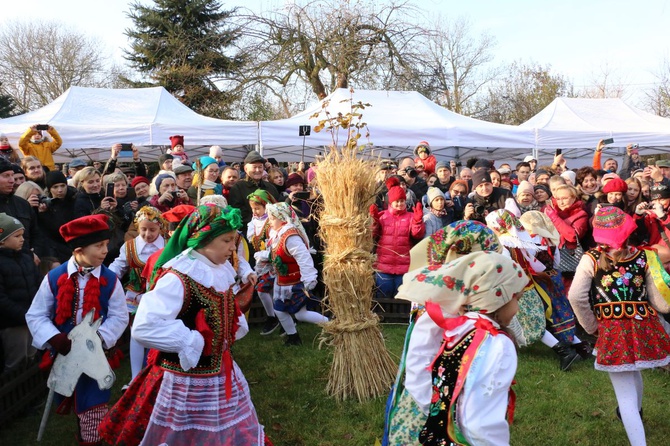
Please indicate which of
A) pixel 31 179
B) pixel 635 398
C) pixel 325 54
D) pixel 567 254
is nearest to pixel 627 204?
pixel 567 254

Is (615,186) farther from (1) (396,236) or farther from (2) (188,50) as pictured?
(2) (188,50)

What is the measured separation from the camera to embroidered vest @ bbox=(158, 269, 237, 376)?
3.02 metres

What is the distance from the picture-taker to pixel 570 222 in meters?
6.71

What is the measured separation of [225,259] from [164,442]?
98cm

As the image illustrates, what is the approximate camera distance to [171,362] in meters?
3.06

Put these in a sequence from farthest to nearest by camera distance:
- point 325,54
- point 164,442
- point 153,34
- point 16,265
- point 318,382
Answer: point 153,34
point 325,54
point 318,382
point 16,265
point 164,442

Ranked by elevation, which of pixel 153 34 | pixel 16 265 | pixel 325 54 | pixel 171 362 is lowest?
pixel 171 362

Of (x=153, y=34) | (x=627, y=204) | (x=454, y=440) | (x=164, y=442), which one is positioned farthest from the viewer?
(x=153, y=34)

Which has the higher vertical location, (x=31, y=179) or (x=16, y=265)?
(x=31, y=179)

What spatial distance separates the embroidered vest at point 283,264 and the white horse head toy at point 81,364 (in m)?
2.47

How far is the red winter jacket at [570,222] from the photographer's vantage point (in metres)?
6.58

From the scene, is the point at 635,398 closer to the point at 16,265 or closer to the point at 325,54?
the point at 16,265

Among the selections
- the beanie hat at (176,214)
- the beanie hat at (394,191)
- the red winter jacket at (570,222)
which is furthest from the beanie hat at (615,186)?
the beanie hat at (176,214)

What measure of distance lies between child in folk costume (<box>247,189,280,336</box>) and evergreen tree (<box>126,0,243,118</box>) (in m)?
15.4
